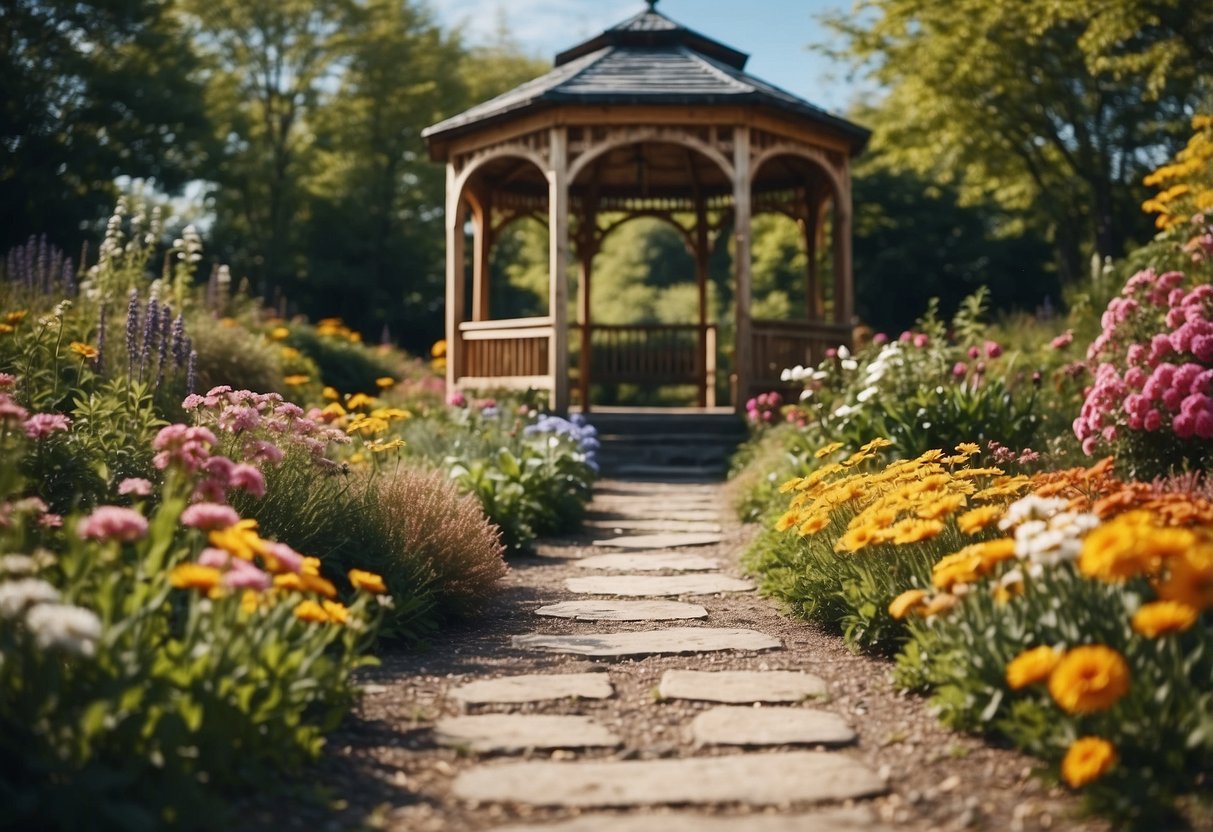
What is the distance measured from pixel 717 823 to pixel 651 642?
75.5 inches

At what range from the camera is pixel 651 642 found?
177 inches

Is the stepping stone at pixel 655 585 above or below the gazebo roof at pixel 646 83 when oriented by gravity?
below

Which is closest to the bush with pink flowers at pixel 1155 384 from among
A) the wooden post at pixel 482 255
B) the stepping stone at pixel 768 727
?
the stepping stone at pixel 768 727

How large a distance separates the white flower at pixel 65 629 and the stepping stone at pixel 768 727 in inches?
66.3

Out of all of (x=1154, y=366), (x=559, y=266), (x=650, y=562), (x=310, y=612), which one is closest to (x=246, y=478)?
(x=310, y=612)

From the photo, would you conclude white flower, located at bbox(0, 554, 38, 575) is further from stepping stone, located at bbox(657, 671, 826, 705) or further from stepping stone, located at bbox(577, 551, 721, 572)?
stepping stone, located at bbox(577, 551, 721, 572)

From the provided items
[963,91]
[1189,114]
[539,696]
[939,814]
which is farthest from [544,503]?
[1189,114]

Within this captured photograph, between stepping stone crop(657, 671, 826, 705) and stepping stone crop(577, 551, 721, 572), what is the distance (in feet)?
7.59

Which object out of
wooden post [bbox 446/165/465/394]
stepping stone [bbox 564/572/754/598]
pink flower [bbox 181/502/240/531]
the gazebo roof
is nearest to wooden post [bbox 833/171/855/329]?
the gazebo roof

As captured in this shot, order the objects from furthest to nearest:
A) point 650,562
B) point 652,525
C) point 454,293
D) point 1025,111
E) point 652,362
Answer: point 1025,111, point 652,362, point 454,293, point 652,525, point 650,562

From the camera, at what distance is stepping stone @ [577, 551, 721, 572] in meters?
6.32

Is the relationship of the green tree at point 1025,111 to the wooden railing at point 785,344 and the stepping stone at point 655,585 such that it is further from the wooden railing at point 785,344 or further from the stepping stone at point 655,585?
the stepping stone at point 655,585

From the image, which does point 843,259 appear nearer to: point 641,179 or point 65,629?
point 641,179

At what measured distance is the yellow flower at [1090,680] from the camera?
8.27 feet
